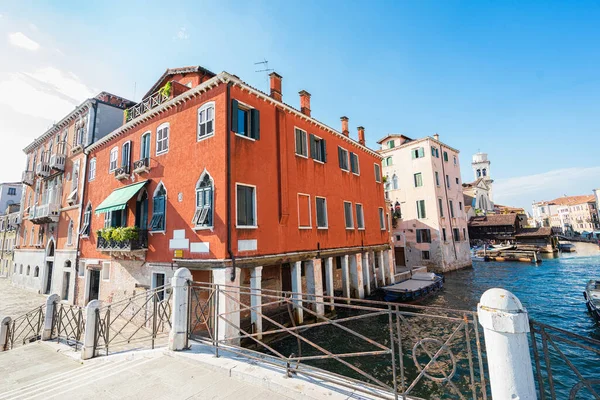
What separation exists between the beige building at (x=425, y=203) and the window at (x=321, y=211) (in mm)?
15922

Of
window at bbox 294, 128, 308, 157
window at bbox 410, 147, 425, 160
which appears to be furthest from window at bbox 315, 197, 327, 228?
window at bbox 410, 147, 425, 160

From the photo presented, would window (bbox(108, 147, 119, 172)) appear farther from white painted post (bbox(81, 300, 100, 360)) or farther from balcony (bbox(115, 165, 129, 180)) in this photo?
white painted post (bbox(81, 300, 100, 360))

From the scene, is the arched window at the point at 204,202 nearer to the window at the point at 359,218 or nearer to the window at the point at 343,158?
the window at the point at 343,158

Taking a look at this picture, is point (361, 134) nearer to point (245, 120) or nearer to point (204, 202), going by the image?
point (245, 120)

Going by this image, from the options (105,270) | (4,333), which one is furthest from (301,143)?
(4,333)

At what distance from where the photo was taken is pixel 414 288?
19203 millimetres

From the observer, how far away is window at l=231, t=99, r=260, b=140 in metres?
11.5

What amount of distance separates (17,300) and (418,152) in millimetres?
38167

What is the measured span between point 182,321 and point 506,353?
587cm

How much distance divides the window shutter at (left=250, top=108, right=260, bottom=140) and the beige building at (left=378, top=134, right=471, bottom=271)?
66.5ft

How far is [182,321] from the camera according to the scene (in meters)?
6.28

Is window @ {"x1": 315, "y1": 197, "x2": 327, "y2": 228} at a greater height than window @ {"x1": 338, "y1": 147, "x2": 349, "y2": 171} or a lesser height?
lesser

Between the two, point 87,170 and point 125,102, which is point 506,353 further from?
point 125,102

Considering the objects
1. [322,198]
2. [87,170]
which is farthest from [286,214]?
[87,170]
